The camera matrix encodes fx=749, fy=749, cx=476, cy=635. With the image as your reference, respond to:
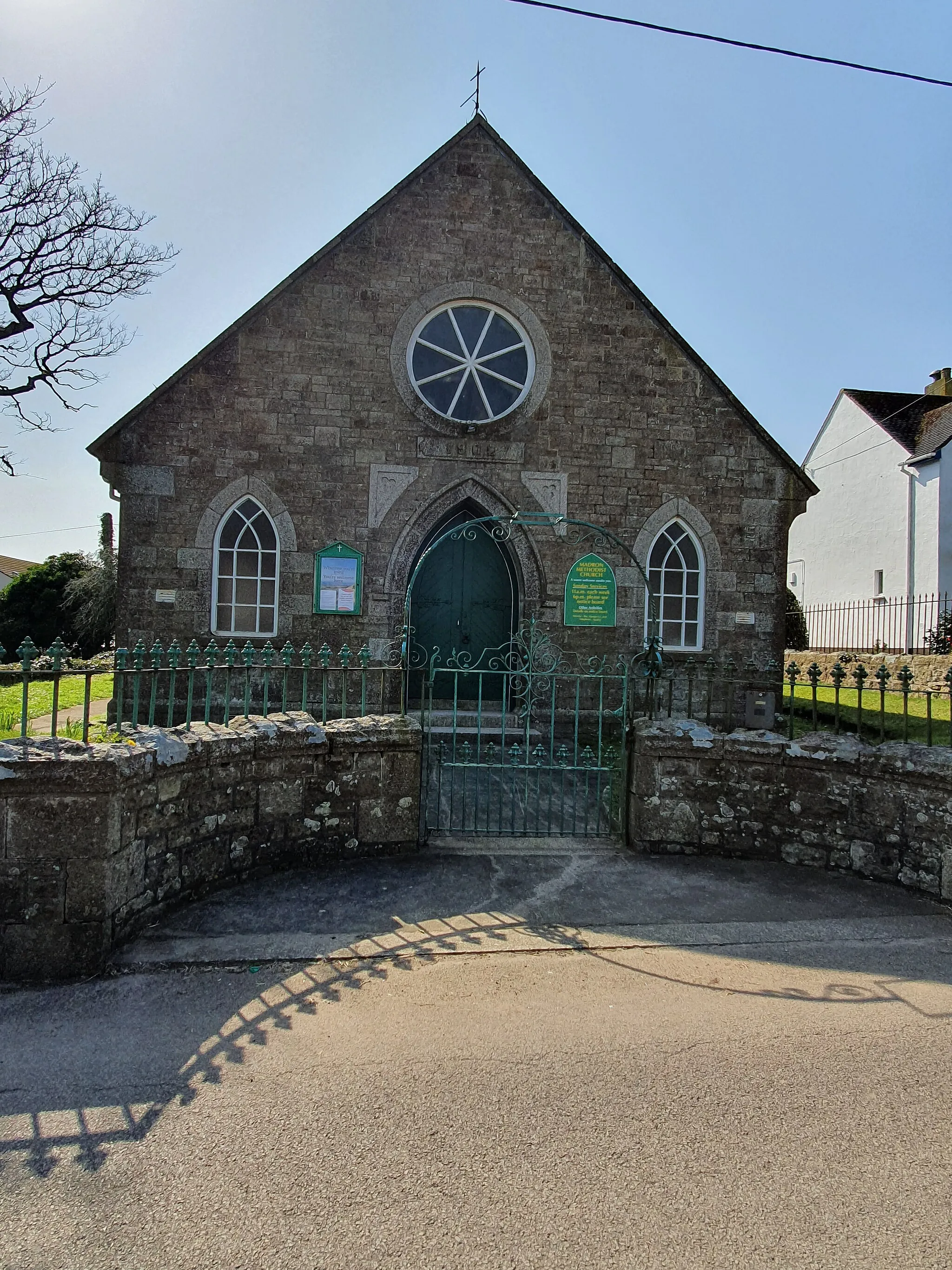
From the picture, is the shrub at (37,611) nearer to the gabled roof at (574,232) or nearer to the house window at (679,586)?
the gabled roof at (574,232)

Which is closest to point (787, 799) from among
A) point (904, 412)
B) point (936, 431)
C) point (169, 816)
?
point (169, 816)

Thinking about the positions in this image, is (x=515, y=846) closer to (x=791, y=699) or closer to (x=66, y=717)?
(x=791, y=699)

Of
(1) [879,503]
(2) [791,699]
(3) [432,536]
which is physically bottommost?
(2) [791,699]

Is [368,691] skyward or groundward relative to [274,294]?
groundward

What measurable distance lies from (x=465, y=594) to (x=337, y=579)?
1993 mm

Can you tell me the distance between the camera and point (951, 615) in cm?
1866

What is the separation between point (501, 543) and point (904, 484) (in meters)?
18.8

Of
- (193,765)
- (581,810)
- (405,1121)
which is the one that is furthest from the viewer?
(581,810)

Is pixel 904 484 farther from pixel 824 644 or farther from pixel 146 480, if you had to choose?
pixel 146 480

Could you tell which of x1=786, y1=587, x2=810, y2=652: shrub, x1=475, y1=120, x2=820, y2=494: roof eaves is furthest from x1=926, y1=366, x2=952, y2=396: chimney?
x1=475, y1=120, x2=820, y2=494: roof eaves

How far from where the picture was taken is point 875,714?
12273 mm

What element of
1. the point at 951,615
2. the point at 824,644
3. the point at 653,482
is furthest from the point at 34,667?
the point at 824,644

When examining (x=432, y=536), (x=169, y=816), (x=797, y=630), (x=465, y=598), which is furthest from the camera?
(x=797, y=630)

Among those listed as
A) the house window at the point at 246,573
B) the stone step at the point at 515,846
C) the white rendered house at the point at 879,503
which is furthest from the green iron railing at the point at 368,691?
the white rendered house at the point at 879,503
